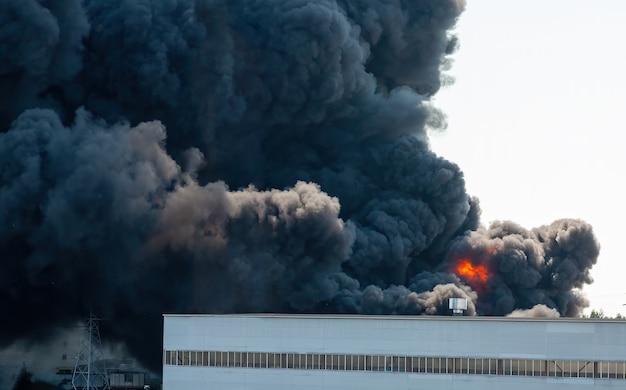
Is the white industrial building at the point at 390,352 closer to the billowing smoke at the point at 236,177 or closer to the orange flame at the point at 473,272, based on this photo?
the billowing smoke at the point at 236,177

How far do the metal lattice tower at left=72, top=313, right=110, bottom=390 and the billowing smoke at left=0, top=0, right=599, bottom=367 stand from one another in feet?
4.07

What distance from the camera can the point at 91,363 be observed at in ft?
318

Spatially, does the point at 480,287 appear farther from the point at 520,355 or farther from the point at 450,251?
the point at 520,355

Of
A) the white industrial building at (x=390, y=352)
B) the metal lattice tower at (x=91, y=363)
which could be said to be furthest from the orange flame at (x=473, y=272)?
the white industrial building at (x=390, y=352)

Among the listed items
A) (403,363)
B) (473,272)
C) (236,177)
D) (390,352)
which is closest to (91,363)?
(236,177)

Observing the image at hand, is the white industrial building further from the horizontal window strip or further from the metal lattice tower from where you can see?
the metal lattice tower

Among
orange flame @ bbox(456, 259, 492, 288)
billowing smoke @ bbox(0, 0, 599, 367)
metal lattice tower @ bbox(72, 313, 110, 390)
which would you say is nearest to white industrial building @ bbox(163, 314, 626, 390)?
billowing smoke @ bbox(0, 0, 599, 367)

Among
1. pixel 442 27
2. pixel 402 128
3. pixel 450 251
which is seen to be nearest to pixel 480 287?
pixel 450 251

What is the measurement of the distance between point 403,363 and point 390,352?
2.36ft

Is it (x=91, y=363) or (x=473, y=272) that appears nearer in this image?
(x=91, y=363)

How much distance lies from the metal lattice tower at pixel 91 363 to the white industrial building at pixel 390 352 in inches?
1044

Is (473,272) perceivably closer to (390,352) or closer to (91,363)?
(91,363)

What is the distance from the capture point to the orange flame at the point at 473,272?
106438 mm

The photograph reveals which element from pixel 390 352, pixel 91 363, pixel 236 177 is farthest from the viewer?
pixel 236 177
